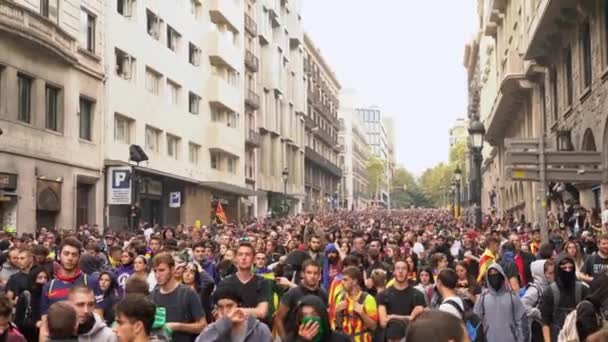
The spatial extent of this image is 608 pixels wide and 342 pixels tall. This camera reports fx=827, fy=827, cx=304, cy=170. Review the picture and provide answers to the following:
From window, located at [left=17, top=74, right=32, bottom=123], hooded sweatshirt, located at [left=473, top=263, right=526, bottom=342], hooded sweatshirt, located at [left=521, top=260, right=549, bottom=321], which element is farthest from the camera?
window, located at [left=17, top=74, right=32, bottom=123]

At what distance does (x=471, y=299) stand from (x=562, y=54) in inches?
818

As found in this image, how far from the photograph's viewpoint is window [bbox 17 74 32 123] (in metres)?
26.8

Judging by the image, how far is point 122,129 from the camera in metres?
34.6

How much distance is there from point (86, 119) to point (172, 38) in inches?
426

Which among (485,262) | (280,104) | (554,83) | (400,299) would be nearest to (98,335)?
(400,299)

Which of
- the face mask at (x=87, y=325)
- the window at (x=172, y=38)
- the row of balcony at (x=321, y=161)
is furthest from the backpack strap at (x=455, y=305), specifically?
the row of balcony at (x=321, y=161)

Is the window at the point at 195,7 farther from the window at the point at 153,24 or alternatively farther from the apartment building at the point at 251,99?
the apartment building at the point at 251,99

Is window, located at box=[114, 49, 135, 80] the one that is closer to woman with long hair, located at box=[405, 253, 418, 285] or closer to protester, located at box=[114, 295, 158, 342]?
woman with long hair, located at box=[405, 253, 418, 285]

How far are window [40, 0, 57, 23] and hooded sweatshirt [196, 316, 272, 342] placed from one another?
951 inches

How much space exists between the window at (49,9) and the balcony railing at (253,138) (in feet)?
87.9


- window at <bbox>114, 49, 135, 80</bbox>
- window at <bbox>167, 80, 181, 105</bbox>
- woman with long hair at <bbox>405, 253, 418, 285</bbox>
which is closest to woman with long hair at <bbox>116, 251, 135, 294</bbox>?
woman with long hair at <bbox>405, 253, 418, 285</bbox>

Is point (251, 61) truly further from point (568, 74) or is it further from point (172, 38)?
point (568, 74)

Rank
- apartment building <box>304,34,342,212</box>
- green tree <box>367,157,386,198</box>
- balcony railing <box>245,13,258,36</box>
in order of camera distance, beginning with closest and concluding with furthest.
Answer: balcony railing <box>245,13,258,36</box> < apartment building <box>304,34,342,212</box> < green tree <box>367,157,386,198</box>

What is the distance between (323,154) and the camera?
98.1m
